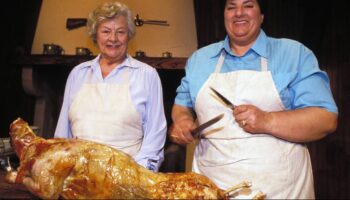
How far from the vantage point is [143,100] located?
6.15ft

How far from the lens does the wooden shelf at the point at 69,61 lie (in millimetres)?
3096

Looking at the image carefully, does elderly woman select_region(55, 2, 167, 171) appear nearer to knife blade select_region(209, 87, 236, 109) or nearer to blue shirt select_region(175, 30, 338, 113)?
blue shirt select_region(175, 30, 338, 113)

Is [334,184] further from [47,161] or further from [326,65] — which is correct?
[47,161]

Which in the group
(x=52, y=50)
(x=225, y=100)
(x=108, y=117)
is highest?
(x=52, y=50)

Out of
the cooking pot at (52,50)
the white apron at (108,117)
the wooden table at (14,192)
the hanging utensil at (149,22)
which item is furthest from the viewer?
the hanging utensil at (149,22)

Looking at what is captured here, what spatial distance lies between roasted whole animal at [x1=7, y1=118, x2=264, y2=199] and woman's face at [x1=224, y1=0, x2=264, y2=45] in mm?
652

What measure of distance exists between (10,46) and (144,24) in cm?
130

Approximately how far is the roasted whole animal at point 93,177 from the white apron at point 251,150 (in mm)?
203

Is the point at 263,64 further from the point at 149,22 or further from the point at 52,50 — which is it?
the point at 52,50

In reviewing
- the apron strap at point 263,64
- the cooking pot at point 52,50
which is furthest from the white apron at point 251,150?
the cooking pot at point 52,50

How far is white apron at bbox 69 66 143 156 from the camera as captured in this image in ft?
5.92

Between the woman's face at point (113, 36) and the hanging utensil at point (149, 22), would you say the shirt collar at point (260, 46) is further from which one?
the hanging utensil at point (149, 22)

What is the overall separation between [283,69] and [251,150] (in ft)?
1.17

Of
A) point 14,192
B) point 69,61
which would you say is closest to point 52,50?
point 69,61
